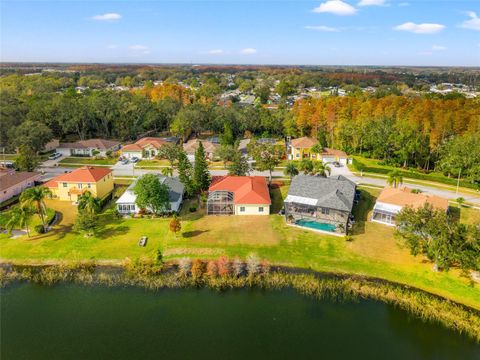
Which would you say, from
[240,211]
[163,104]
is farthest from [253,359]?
[163,104]

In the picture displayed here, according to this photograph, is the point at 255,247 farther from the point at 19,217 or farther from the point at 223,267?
the point at 19,217

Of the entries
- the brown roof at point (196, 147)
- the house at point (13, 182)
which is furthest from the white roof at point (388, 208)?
the house at point (13, 182)

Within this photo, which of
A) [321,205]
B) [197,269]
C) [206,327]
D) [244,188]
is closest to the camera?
[206,327]

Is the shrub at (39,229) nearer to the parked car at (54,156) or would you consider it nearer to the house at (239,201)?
the house at (239,201)

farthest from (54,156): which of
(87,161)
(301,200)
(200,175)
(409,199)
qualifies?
(409,199)

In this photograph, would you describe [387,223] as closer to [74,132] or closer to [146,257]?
[146,257]

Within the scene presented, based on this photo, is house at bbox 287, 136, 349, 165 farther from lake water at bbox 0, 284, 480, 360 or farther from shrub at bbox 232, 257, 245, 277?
lake water at bbox 0, 284, 480, 360
